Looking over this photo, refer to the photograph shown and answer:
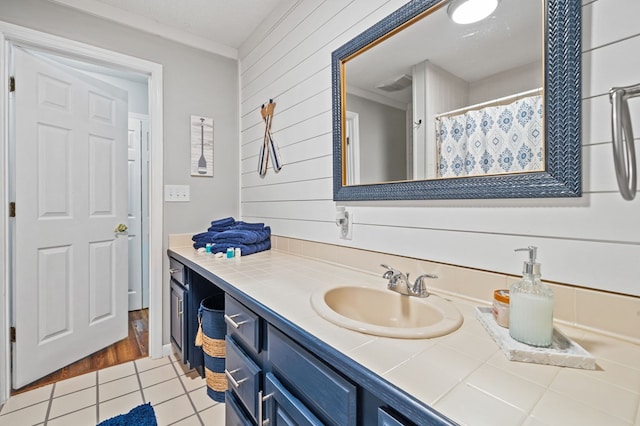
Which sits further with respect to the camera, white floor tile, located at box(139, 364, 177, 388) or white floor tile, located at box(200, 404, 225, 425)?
white floor tile, located at box(139, 364, 177, 388)

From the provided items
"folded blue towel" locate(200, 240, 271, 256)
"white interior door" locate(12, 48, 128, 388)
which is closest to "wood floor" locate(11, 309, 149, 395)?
"white interior door" locate(12, 48, 128, 388)

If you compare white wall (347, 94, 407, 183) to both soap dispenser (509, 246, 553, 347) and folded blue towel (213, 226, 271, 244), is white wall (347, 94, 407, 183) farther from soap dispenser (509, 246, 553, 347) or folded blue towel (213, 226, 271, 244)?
folded blue towel (213, 226, 271, 244)

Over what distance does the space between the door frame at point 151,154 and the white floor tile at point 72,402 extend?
325mm

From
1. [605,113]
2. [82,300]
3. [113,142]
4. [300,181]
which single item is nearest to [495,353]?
[605,113]

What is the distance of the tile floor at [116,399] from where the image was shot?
1506 millimetres

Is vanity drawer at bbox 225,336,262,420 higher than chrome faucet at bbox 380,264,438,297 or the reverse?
the reverse

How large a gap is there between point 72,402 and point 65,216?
1144 mm

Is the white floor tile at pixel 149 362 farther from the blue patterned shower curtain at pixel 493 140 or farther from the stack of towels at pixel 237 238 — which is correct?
the blue patterned shower curtain at pixel 493 140

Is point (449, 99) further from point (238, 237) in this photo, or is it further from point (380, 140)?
point (238, 237)

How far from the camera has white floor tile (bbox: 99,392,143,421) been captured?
1534mm

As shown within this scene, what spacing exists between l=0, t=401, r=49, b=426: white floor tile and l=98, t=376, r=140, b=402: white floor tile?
25 centimetres

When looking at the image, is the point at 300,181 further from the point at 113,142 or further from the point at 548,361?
the point at 113,142

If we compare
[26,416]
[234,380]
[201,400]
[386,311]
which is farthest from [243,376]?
[26,416]

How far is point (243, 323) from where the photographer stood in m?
1.04
